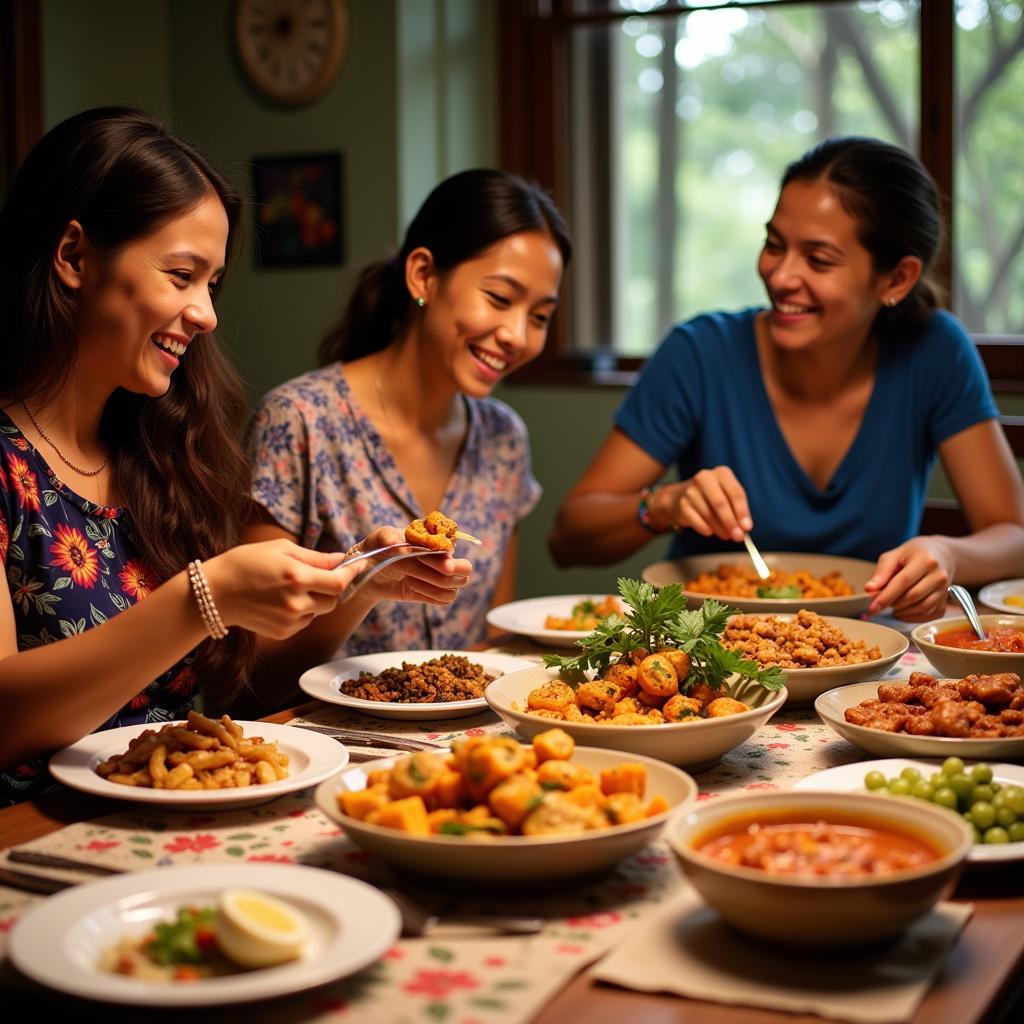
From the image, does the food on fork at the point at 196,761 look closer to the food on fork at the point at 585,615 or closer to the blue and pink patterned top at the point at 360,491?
the food on fork at the point at 585,615

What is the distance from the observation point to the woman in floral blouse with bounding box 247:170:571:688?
95.1 inches

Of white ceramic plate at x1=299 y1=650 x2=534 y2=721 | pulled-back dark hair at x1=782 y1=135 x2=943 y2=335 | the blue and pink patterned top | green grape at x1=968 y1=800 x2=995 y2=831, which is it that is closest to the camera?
green grape at x1=968 y1=800 x2=995 y2=831

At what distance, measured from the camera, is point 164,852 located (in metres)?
1.18

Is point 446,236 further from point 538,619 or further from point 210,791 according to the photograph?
point 210,791

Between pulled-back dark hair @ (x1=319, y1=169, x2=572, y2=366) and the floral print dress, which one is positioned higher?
pulled-back dark hair @ (x1=319, y1=169, x2=572, y2=366)

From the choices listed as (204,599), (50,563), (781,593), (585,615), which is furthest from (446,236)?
(204,599)

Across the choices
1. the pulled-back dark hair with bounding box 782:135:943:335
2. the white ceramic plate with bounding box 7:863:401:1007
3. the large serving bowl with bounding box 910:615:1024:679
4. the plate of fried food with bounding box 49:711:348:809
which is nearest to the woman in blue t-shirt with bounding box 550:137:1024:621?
the pulled-back dark hair with bounding box 782:135:943:335

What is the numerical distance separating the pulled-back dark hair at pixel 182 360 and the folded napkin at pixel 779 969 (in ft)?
3.29

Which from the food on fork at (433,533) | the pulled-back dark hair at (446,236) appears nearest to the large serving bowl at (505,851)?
the food on fork at (433,533)

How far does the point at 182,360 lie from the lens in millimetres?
1947

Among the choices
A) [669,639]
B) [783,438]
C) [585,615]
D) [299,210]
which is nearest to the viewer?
[669,639]

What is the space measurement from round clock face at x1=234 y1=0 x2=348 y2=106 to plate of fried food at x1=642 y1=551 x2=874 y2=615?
113 inches

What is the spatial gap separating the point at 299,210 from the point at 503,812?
4023mm

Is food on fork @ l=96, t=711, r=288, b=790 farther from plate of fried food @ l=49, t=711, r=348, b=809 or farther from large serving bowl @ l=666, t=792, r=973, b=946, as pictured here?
large serving bowl @ l=666, t=792, r=973, b=946
